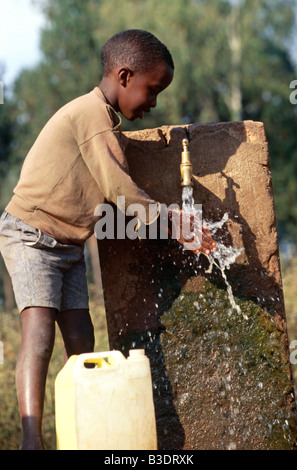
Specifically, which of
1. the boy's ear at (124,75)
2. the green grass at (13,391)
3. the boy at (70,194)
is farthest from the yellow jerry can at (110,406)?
the green grass at (13,391)

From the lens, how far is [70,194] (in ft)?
9.77

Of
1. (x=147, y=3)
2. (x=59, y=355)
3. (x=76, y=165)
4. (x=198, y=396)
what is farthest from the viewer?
(x=147, y=3)

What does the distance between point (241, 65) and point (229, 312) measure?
696 inches

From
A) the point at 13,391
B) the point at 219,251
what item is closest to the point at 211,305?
the point at 219,251

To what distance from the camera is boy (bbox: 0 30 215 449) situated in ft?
9.50

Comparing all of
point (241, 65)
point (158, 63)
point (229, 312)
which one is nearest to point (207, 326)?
point (229, 312)

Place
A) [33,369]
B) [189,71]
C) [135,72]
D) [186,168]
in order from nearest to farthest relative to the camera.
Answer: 1. [33,369]
2. [135,72]
3. [186,168]
4. [189,71]

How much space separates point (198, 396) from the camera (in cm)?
336

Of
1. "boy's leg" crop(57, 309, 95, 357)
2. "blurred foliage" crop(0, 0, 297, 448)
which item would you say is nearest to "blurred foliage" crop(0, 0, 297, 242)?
"blurred foliage" crop(0, 0, 297, 448)

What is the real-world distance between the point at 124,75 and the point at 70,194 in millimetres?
617

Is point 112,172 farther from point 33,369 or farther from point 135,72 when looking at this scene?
point 33,369

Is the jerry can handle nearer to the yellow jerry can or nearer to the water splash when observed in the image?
the yellow jerry can
